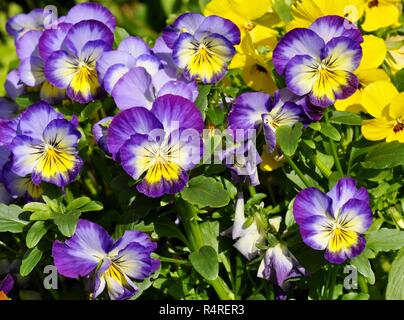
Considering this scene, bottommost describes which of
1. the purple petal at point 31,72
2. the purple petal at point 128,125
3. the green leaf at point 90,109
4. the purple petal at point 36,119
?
the purple petal at point 128,125

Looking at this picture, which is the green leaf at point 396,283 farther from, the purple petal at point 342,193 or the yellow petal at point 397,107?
the yellow petal at point 397,107

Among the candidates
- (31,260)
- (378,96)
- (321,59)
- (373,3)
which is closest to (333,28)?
(321,59)

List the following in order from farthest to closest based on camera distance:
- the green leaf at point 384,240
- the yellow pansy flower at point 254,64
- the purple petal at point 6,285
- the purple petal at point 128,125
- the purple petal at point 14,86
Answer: the purple petal at point 14,86, the yellow pansy flower at point 254,64, the purple petal at point 6,285, the green leaf at point 384,240, the purple petal at point 128,125

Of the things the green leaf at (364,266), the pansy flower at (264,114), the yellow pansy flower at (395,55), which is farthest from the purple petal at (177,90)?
the yellow pansy flower at (395,55)

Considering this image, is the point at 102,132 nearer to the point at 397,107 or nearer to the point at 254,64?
the point at 254,64

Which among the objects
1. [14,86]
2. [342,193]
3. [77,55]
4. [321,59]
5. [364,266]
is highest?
[14,86]
